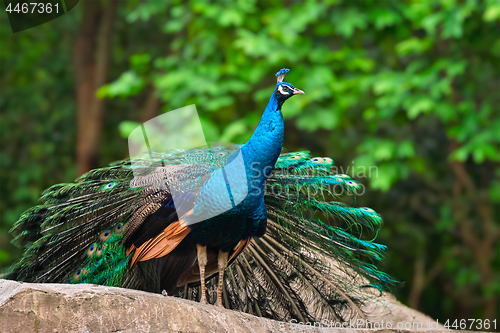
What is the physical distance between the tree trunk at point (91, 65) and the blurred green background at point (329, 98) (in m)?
0.02

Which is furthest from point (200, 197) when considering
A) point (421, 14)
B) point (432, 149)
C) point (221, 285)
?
point (432, 149)

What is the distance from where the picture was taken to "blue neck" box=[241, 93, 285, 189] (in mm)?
2916

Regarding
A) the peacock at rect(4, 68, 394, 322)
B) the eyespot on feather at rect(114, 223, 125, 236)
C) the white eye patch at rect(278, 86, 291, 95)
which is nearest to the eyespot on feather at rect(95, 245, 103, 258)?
the peacock at rect(4, 68, 394, 322)

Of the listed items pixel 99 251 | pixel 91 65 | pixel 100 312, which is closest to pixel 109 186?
pixel 99 251

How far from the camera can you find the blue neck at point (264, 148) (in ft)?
9.57

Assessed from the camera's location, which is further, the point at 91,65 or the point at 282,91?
the point at 91,65

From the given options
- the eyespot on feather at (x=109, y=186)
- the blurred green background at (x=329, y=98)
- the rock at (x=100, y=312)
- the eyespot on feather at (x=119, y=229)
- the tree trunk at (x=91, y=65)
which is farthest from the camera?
the tree trunk at (x=91, y=65)

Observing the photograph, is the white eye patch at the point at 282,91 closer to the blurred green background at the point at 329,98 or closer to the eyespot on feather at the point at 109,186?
the eyespot on feather at the point at 109,186

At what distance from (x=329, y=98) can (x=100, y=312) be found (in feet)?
11.9

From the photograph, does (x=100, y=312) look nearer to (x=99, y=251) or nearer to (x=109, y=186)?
(x=99, y=251)

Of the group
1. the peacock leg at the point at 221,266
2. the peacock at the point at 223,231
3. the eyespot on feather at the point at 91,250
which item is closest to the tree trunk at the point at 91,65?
the peacock at the point at 223,231

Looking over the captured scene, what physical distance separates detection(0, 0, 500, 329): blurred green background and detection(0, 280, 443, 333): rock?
72.8 inches

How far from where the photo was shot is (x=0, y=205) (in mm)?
7812

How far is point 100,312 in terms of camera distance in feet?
8.21
